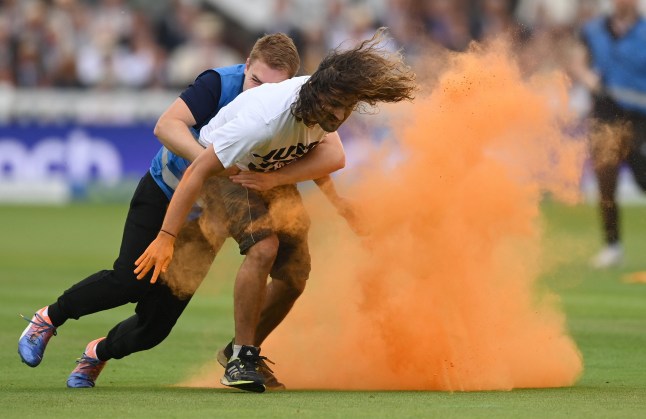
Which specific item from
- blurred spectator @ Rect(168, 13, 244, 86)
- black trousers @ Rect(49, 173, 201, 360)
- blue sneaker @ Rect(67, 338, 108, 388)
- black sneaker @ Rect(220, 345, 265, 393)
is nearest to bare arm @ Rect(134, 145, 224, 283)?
black trousers @ Rect(49, 173, 201, 360)

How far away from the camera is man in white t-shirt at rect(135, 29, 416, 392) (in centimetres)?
738

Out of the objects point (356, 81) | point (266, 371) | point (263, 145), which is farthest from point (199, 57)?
point (356, 81)

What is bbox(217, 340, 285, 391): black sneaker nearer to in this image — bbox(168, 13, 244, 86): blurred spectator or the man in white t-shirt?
the man in white t-shirt

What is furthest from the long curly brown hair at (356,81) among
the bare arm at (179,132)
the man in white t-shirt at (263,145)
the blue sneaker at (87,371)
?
the blue sneaker at (87,371)

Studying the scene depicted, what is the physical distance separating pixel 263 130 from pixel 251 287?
0.92m

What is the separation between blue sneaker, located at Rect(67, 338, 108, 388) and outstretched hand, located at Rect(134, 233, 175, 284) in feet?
3.46

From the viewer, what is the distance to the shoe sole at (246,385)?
7.68 m

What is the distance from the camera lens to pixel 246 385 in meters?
7.70

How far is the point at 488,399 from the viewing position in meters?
7.54

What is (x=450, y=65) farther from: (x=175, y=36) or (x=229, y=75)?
(x=175, y=36)

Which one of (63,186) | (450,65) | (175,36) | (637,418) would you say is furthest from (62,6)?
(637,418)

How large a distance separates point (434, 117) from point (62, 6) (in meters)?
20.7

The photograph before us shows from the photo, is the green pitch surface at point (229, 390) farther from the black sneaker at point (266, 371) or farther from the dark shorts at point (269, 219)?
the dark shorts at point (269, 219)

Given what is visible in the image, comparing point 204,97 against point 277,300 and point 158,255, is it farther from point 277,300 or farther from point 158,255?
point 277,300
